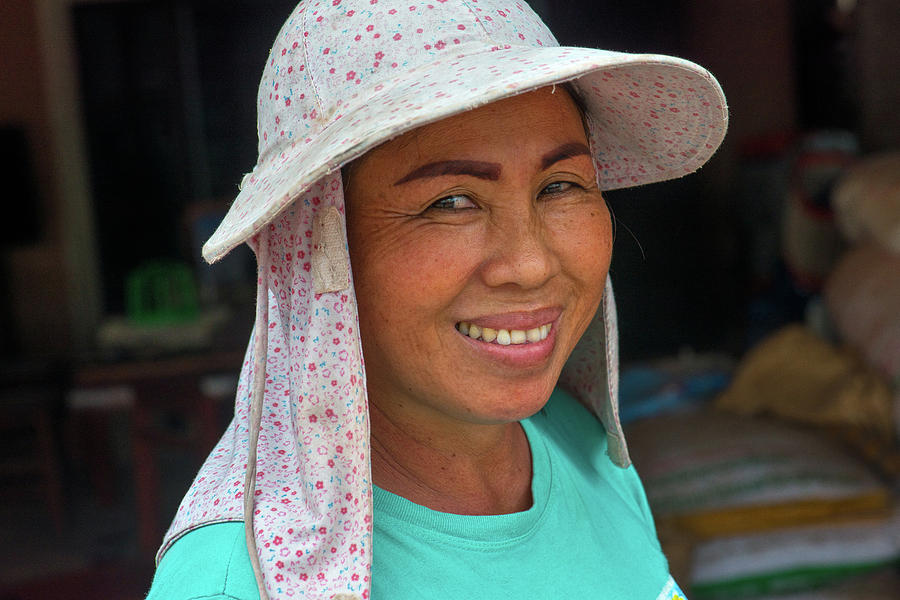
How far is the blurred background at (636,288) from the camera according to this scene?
3.12 m

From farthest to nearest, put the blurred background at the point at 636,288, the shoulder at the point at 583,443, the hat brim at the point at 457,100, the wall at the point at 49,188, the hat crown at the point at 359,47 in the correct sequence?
1. the wall at the point at 49,188
2. the blurred background at the point at 636,288
3. the shoulder at the point at 583,443
4. the hat crown at the point at 359,47
5. the hat brim at the point at 457,100

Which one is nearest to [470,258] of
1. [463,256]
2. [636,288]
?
[463,256]

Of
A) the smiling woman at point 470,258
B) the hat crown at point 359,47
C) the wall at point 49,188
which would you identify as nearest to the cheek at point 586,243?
the smiling woman at point 470,258

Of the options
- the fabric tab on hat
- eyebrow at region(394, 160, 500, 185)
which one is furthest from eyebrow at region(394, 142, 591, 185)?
the fabric tab on hat

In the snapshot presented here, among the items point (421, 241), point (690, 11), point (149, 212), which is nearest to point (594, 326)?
point (421, 241)

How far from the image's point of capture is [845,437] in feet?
10.7

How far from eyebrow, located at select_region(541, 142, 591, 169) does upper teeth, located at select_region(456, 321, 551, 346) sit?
20 centimetres

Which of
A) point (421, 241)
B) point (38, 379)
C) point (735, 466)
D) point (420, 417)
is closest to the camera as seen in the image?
point (421, 241)

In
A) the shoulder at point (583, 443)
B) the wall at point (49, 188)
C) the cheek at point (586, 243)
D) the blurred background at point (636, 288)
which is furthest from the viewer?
the wall at point (49, 188)

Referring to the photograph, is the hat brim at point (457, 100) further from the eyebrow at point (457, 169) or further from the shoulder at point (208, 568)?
the shoulder at point (208, 568)

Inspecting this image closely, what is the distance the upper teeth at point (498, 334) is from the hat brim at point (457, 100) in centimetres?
24

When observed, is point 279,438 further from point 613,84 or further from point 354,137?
point 613,84

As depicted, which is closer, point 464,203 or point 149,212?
point 464,203

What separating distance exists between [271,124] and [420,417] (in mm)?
403
